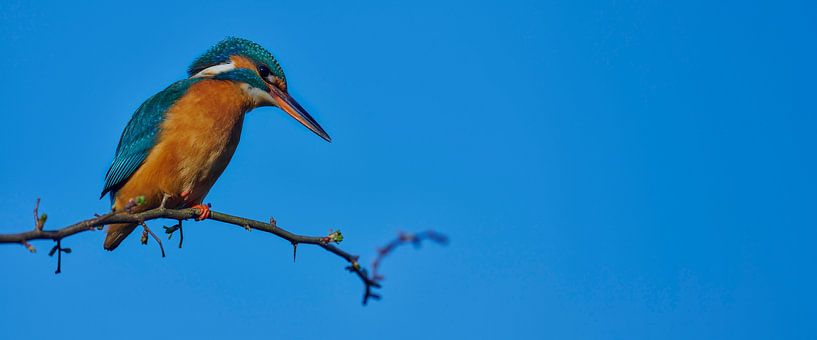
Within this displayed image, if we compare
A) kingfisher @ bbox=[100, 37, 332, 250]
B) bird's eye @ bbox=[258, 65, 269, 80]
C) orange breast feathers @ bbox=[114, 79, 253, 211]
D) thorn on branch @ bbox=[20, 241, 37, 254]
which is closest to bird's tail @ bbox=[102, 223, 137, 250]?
kingfisher @ bbox=[100, 37, 332, 250]

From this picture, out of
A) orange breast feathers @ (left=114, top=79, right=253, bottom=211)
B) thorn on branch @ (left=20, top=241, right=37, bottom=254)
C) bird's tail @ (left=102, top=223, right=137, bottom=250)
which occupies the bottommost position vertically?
thorn on branch @ (left=20, top=241, right=37, bottom=254)

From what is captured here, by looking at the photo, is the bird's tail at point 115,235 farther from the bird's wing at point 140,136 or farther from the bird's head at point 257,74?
the bird's head at point 257,74

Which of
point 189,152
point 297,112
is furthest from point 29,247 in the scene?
point 297,112

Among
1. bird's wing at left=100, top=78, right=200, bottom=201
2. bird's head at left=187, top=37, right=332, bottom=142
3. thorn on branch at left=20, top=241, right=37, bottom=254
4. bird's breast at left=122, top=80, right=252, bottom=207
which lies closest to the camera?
thorn on branch at left=20, top=241, right=37, bottom=254

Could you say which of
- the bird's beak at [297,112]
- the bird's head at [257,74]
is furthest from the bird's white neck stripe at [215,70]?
the bird's beak at [297,112]

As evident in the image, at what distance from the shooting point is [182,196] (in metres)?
5.24

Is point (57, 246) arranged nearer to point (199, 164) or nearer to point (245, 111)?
point (199, 164)

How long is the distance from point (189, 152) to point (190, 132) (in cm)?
13

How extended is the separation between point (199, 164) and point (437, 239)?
3429mm

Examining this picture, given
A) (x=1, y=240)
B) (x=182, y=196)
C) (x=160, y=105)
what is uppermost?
(x=160, y=105)

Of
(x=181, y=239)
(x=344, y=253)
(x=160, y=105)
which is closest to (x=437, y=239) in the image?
(x=344, y=253)

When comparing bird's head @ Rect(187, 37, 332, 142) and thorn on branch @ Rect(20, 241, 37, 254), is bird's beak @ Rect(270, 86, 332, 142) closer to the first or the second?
bird's head @ Rect(187, 37, 332, 142)

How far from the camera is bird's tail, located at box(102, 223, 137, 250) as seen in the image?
17.1ft

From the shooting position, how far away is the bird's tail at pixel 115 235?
205 inches
